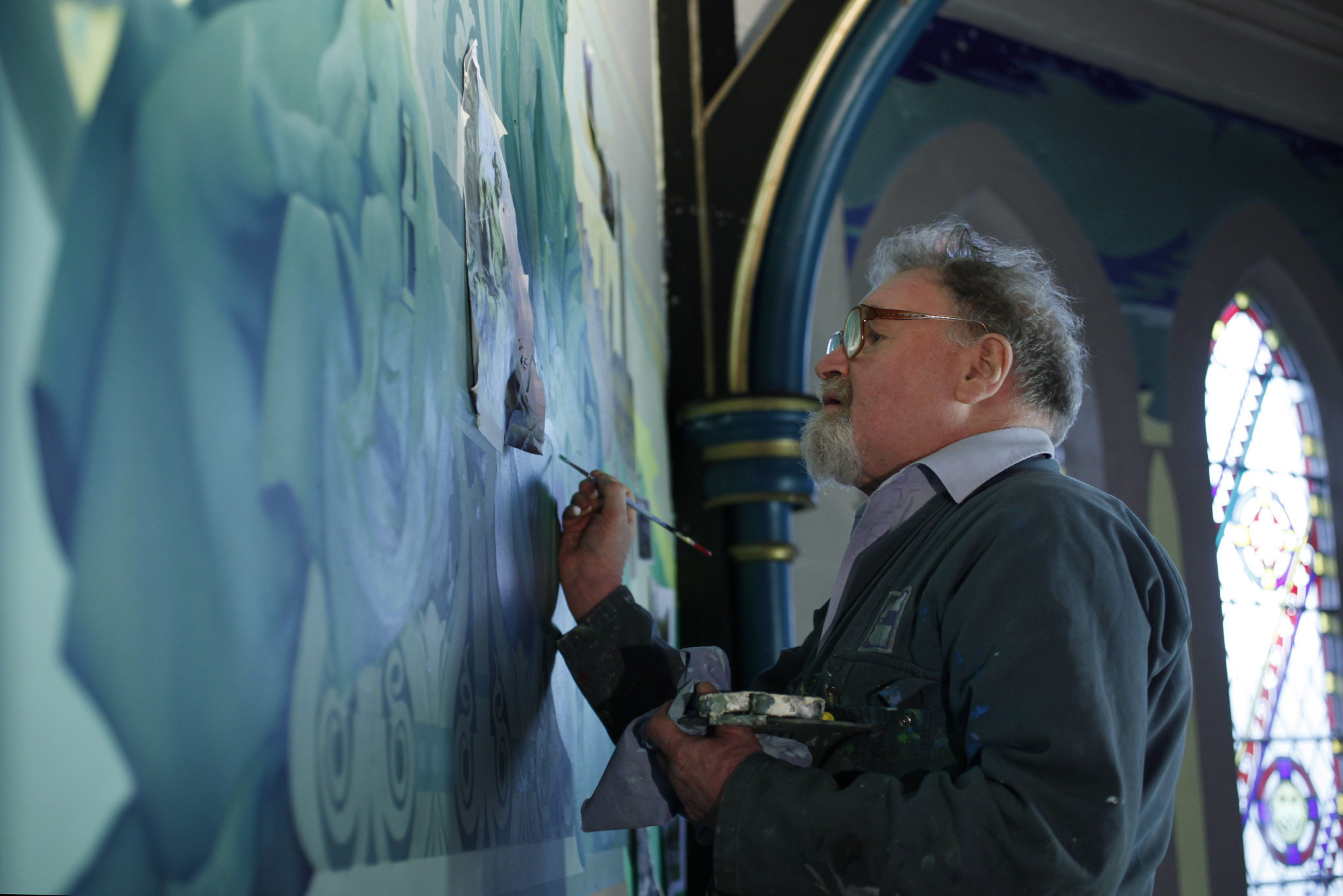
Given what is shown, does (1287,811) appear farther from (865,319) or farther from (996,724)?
(996,724)

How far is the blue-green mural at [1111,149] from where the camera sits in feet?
17.9

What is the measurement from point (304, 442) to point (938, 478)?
0.96 metres

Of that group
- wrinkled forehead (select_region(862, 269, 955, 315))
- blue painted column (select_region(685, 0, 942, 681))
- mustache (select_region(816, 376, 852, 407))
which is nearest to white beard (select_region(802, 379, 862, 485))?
mustache (select_region(816, 376, 852, 407))

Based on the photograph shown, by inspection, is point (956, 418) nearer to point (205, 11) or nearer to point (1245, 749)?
point (205, 11)

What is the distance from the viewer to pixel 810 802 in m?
1.19

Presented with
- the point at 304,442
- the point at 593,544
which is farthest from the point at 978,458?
the point at 304,442

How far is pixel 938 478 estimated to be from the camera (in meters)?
1.53

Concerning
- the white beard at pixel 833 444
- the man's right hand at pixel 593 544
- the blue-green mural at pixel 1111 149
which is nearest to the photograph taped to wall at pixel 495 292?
the man's right hand at pixel 593 544

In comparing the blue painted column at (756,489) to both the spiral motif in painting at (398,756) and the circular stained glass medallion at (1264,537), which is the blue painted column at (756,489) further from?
the circular stained glass medallion at (1264,537)

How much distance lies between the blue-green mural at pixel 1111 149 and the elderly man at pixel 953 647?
3.52 meters

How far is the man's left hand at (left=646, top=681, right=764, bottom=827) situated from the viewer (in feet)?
4.22

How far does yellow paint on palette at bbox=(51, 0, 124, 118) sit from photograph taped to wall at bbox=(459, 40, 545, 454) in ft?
2.15

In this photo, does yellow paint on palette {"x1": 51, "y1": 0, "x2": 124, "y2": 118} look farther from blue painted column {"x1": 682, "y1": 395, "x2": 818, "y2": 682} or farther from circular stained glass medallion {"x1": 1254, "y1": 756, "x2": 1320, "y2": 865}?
circular stained glass medallion {"x1": 1254, "y1": 756, "x2": 1320, "y2": 865}

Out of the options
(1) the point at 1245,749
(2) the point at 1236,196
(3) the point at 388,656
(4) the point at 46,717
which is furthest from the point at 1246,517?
(4) the point at 46,717
